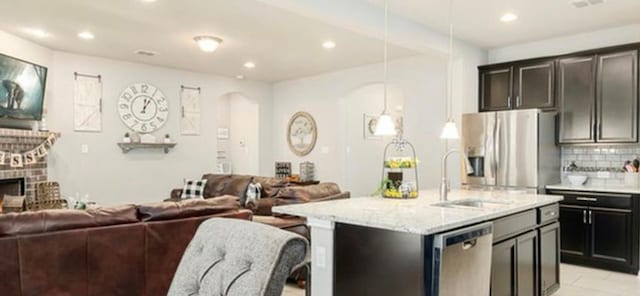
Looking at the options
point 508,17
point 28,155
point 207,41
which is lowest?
point 28,155

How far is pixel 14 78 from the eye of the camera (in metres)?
4.98

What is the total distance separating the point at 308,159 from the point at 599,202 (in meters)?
4.70

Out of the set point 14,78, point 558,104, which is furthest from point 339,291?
point 14,78

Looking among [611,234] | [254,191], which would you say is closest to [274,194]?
[254,191]

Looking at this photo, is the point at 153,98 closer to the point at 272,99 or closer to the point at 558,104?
the point at 272,99

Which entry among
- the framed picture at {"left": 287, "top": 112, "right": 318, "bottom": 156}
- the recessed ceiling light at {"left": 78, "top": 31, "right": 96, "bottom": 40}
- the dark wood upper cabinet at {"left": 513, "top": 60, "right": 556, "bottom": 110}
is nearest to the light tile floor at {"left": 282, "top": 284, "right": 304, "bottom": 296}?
the dark wood upper cabinet at {"left": 513, "top": 60, "right": 556, "bottom": 110}

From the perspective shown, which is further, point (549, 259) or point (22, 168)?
point (22, 168)

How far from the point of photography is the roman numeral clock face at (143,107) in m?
6.79

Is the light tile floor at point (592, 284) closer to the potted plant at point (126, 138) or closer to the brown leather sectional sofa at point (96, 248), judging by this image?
the brown leather sectional sofa at point (96, 248)

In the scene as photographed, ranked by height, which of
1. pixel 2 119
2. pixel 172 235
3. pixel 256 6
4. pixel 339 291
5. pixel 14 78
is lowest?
pixel 339 291

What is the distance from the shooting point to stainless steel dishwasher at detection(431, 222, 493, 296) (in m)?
2.23

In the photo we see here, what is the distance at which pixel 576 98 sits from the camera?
496cm

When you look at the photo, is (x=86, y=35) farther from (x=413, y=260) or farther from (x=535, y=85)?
(x=535, y=85)

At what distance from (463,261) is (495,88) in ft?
12.5
